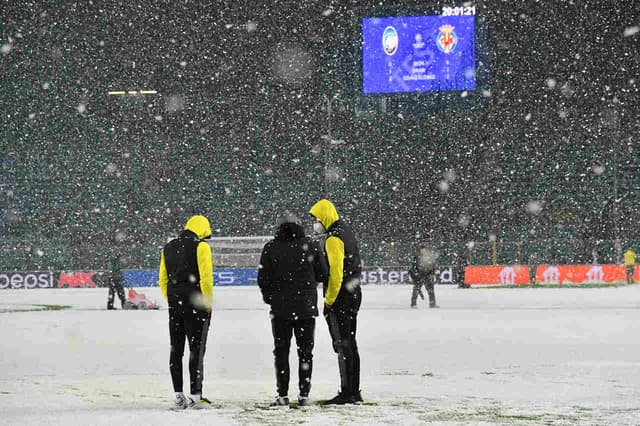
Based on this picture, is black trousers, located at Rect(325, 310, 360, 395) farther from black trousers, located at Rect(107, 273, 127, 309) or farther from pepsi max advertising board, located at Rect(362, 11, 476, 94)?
pepsi max advertising board, located at Rect(362, 11, 476, 94)

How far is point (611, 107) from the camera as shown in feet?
194

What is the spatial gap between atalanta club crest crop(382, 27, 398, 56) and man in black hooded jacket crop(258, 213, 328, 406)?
4273 cm

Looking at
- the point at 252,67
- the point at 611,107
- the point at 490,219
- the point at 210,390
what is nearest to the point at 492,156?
the point at 490,219

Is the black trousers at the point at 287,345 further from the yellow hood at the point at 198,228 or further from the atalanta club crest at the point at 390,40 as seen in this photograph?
the atalanta club crest at the point at 390,40

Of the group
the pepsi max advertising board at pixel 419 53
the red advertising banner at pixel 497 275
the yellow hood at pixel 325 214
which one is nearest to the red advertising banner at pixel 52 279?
the red advertising banner at pixel 497 275

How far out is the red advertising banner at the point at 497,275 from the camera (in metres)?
37.9

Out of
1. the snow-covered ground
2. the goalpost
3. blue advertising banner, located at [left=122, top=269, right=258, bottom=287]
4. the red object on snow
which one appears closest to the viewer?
the snow-covered ground

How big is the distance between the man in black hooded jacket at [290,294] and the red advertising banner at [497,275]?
29.9m

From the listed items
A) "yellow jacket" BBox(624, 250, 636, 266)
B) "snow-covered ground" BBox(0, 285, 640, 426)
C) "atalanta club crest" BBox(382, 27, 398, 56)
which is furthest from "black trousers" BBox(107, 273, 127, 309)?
"atalanta club crest" BBox(382, 27, 398, 56)

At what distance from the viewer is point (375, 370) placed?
36.7 feet

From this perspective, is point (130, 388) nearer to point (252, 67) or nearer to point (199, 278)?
point (199, 278)

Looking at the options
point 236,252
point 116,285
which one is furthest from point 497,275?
point 116,285

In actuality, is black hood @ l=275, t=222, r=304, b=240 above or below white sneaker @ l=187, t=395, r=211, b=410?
above

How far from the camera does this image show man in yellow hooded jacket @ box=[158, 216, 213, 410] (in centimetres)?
821
